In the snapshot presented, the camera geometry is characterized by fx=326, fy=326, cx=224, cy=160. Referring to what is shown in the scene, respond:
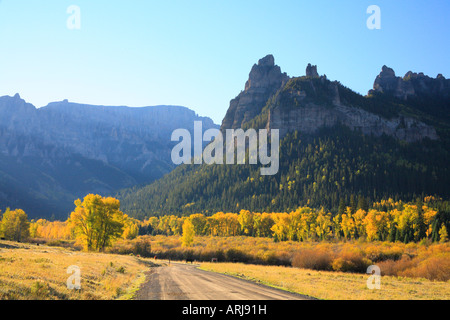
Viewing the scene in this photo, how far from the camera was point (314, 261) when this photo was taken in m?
46.8

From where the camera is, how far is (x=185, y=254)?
74062 millimetres

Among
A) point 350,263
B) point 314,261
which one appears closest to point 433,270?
point 350,263

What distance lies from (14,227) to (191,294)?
341 ft

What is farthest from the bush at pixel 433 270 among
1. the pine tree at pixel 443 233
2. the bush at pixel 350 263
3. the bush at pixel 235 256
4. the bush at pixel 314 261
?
the pine tree at pixel 443 233

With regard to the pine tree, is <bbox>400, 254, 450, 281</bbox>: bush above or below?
above

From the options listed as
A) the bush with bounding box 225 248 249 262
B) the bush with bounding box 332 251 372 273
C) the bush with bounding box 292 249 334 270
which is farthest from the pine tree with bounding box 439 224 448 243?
the bush with bounding box 225 248 249 262

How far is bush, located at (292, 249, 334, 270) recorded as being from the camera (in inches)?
1809

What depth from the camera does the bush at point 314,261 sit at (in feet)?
151

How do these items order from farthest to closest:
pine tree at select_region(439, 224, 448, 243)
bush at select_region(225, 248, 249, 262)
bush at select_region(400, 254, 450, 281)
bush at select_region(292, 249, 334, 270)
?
pine tree at select_region(439, 224, 448, 243) < bush at select_region(225, 248, 249, 262) < bush at select_region(292, 249, 334, 270) < bush at select_region(400, 254, 450, 281)

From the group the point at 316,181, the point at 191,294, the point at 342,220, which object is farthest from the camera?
the point at 316,181

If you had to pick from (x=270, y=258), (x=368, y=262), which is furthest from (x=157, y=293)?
(x=270, y=258)

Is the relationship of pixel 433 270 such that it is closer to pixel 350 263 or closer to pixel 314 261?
pixel 350 263

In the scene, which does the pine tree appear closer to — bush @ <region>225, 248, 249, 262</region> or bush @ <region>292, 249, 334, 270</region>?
bush @ <region>292, 249, 334, 270</region>
